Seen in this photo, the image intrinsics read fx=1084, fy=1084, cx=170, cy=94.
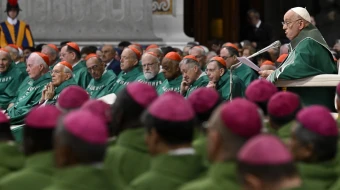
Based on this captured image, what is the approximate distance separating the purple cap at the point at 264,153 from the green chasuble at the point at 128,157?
1593mm

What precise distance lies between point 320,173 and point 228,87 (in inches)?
285

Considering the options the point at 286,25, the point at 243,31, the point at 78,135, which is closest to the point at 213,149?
the point at 78,135

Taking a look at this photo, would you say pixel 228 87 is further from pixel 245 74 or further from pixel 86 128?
pixel 86 128

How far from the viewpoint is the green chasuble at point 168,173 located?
16.8 feet

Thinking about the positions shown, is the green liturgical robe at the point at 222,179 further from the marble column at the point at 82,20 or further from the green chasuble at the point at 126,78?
the marble column at the point at 82,20

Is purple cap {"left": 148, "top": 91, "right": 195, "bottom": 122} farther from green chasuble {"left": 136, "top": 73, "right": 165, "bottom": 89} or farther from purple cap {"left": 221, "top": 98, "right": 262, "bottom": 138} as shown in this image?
green chasuble {"left": 136, "top": 73, "right": 165, "bottom": 89}

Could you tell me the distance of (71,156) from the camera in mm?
4730

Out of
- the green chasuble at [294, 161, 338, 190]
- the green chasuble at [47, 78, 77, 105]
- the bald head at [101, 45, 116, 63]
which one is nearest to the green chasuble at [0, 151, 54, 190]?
the green chasuble at [294, 161, 338, 190]

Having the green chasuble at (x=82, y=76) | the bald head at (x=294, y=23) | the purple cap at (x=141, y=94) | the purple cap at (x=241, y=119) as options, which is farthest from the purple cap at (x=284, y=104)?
the green chasuble at (x=82, y=76)

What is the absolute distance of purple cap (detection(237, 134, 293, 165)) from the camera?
4.20 metres

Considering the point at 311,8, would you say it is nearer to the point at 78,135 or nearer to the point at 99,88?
the point at 99,88

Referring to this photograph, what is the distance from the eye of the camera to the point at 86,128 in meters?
4.71

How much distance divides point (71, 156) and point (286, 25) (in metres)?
6.75

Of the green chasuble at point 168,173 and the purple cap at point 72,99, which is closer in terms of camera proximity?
the green chasuble at point 168,173
